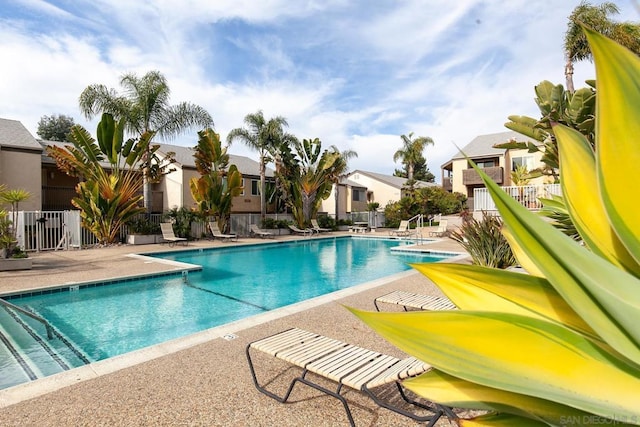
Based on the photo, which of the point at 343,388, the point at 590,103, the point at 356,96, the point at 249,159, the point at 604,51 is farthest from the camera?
the point at 249,159

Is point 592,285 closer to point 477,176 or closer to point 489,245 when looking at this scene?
point 489,245

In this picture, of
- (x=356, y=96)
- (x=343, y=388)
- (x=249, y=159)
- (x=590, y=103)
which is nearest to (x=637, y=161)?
(x=343, y=388)

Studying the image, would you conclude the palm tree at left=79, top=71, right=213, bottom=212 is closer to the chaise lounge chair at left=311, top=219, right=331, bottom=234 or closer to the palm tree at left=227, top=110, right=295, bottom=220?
the palm tree at left=227, top=110, right=295, bottom=220

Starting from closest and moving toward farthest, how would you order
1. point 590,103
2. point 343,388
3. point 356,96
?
point 343,388 < point 590,103 < point 356,96

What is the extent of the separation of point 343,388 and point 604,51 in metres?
3.96

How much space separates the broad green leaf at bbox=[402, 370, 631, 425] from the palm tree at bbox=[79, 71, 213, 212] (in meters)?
21.6

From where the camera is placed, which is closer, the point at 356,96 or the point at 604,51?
the point at 604,51

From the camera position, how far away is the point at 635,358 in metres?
0.73

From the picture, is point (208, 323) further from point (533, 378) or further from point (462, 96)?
point (462, 96)

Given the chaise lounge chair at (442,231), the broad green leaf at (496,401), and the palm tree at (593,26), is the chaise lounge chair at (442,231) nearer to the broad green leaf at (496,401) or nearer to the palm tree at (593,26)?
the palm tree at (593,26)

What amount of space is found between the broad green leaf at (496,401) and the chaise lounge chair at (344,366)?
2249 millimetres

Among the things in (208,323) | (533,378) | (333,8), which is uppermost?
(333,8)

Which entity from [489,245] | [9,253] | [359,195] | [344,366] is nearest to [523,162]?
[359,195]

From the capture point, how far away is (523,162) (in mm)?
31875
